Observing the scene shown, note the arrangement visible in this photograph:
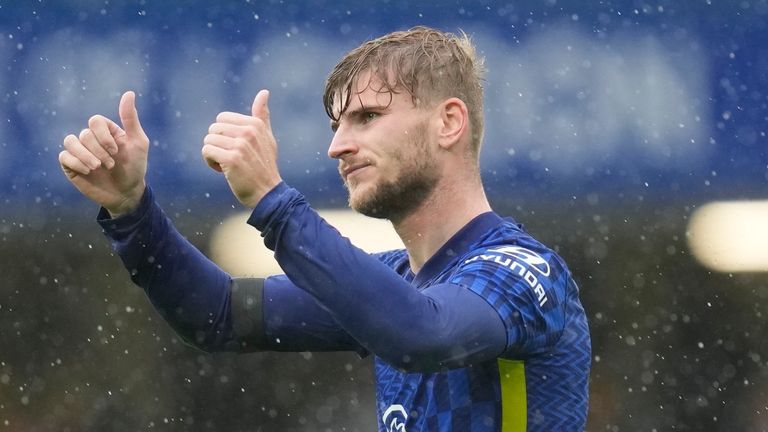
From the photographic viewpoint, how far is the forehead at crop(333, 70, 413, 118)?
117 inches

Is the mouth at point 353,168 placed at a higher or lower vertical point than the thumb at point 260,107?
lower

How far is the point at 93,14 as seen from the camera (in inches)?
239

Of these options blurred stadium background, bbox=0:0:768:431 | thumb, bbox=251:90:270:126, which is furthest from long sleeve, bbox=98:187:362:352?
blurred stadium background, bbox=0:0:768:431

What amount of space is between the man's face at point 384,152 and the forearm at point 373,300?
0.44 meters

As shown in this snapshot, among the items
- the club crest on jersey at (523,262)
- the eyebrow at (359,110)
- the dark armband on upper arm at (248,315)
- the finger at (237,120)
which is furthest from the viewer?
the dark armband on upper arm at (248,315)

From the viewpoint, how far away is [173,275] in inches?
123

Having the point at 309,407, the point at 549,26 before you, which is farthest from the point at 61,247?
the point at 549,26

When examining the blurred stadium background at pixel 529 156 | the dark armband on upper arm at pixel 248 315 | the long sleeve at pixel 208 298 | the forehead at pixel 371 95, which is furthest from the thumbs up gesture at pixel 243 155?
the blurred stadium background at pixel 529 156

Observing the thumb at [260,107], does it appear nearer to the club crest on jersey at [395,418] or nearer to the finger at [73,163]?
the finger at [73,163]

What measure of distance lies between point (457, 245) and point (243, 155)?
763mm

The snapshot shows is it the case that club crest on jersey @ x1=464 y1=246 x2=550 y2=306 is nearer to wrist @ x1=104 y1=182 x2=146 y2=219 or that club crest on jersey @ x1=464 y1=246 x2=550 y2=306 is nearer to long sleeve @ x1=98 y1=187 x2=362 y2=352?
long sleeve @ x1=98 y1=187 x2=362 y2=352

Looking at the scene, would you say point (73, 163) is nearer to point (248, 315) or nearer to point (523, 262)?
point (248, 315)

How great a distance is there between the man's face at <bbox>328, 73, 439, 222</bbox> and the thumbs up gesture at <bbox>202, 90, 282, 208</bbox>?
431mm

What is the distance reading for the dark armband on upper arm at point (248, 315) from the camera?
325 centimetres
